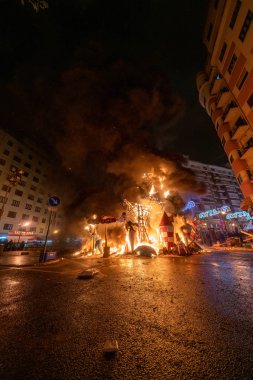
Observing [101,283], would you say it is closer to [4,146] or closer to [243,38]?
[243,38]

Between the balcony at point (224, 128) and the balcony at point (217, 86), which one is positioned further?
the balcony at point (224, 128)

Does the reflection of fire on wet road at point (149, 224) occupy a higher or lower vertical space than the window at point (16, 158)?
lower

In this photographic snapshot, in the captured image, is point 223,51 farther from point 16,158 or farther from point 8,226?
point 16,158

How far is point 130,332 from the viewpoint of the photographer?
217 cm

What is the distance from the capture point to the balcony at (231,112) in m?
21.0

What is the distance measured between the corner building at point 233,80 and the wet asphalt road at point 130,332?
21.6 m

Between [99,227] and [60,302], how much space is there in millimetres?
16874

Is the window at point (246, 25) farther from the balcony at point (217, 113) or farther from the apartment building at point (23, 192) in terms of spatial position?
the apartment building at point (23, 192)

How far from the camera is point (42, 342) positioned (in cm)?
197

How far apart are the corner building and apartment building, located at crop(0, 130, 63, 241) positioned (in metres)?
39.7

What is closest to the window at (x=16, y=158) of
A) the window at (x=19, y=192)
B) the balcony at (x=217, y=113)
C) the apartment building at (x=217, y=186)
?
the window at (x=19, y=192)

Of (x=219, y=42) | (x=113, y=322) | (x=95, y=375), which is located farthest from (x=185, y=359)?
(x=219, y=42)

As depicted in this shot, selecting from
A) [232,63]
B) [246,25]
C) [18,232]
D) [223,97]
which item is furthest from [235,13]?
[18,232]

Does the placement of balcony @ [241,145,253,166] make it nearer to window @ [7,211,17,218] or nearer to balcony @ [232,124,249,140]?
balcony @ [232,124,249,140]
